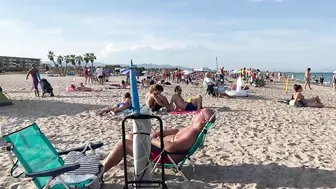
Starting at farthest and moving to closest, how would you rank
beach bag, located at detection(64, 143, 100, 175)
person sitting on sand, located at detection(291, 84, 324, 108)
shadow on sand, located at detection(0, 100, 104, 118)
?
person sitting on sand, located at detection(291, 84, 324, 108) → shadow on sand, located at detection(0, 100, 104, 118) → beach bag, located at detection(64, 143, 100, 175)

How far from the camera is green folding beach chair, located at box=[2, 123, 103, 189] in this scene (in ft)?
10.7

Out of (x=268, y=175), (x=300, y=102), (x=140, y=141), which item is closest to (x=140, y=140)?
(x=140, y=141)

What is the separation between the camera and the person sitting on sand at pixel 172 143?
12.8ft

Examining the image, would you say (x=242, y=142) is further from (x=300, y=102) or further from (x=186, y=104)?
(x=300, y=102)

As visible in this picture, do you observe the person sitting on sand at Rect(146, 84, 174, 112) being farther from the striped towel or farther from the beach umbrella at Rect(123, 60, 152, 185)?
the beach umbrella at Rect(123, 60, 152, 185)

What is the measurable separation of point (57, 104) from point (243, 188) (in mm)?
8603

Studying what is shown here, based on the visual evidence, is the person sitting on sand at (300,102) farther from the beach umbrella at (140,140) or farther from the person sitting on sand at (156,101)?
the beach umbrella at (140,140)

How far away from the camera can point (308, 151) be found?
17.4ft

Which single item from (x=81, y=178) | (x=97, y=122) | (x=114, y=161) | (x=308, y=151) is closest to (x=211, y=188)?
(x=114, y=161)

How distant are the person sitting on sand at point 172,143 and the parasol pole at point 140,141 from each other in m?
0.79

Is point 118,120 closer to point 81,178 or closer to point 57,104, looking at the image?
point 57,104

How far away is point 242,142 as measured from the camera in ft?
19.4

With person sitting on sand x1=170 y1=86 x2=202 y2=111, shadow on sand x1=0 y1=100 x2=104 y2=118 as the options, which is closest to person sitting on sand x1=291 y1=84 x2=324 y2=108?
person sitting on sand x1=170 y1=86 x2=202 y2=111

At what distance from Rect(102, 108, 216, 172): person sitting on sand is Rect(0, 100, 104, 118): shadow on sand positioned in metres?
5.57
